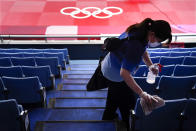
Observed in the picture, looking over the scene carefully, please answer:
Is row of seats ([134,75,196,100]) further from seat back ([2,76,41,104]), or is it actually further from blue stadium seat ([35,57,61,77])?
blue stadium seat ([35,57,61,77])

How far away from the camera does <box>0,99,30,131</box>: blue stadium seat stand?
172 centimetres

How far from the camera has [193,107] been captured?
5.72ft

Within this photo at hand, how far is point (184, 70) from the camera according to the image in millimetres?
2852

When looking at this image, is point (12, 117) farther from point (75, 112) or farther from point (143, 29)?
point (143, 29)

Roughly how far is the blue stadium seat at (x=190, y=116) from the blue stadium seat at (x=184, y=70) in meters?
A: 1.13

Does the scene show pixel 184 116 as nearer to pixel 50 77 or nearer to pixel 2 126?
pixel 2 126

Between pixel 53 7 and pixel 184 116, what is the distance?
34.1 ft

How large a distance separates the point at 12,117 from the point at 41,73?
4.65 feet

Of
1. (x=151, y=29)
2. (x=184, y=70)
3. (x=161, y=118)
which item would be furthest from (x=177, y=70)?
(x=151, y=29)

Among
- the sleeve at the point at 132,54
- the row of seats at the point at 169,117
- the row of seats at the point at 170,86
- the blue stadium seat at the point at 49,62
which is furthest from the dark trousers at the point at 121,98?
the blue stadium seat at the point at 49,62

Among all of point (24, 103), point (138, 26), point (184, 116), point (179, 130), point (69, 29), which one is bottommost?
point (69, 29)

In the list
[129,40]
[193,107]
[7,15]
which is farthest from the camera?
[7,15]

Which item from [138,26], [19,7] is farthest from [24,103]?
[19,7]

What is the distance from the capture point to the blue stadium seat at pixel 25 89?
97.8 inches
